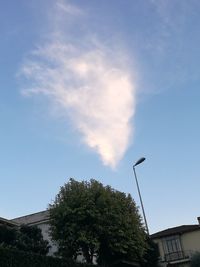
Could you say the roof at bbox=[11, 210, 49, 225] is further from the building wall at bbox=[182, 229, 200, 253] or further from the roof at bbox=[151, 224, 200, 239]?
the building wall at bbox=[182, 229, 200, 253]

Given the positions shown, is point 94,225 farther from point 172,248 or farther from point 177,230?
point 177,230

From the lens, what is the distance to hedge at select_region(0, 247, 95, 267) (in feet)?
83.0

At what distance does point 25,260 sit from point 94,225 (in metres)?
10.9

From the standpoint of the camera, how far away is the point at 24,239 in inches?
1406

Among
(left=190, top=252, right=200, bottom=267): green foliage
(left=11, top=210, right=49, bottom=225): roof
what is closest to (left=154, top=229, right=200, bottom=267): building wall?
(left=190, top=252, right=200, bottom=267): green foliage

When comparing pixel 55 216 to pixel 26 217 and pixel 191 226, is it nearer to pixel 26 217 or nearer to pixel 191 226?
pixel 26 217

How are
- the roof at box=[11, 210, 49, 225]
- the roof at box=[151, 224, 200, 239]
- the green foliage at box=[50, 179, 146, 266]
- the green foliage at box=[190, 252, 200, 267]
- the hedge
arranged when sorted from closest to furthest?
the hedge, the green foliage at box=[50, 179, 146, 266], the roof at box=[11, 210, 49, 225], the green foliage at box=[190, 252, 200, 267], the roof at box=[151, 224, 200, 239]

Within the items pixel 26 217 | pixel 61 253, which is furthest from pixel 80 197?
pixel 26 217

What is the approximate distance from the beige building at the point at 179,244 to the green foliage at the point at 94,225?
21198 millimetres

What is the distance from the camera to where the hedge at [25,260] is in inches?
996

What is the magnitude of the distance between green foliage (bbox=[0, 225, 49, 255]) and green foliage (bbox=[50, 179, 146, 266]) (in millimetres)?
1753

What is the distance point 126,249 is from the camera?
127ft

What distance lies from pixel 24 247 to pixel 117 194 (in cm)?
975

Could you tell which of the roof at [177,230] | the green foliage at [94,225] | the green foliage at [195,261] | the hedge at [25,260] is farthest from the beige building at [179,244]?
the hedge at [25,260]
